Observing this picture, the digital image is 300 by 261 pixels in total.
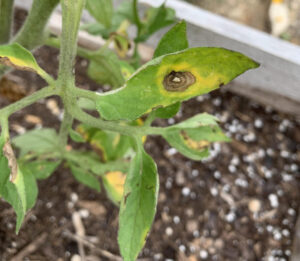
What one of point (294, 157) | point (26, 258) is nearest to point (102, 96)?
point (26, 258)

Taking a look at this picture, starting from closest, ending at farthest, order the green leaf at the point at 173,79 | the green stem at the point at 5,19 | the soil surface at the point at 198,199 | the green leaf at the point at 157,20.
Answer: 1. the green leaf at the point at 173,79
2. the green stem at the point at 5,19
3. the green leaf at the point at 157,20
4. the soil surface at the point at 198,199

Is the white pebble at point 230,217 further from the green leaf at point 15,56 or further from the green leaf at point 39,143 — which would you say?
the green leaf at point 15,56

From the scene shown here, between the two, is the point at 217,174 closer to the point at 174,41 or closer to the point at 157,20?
the point at 157,20

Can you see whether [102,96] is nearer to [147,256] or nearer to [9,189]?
[9,189]

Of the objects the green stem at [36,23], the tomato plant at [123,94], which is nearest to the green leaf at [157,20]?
the tomato plant at [123,94]

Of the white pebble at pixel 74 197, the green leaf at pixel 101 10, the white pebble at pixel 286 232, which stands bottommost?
the white pebble at pixel 286 232

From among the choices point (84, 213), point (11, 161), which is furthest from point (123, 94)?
point (84, 213)
